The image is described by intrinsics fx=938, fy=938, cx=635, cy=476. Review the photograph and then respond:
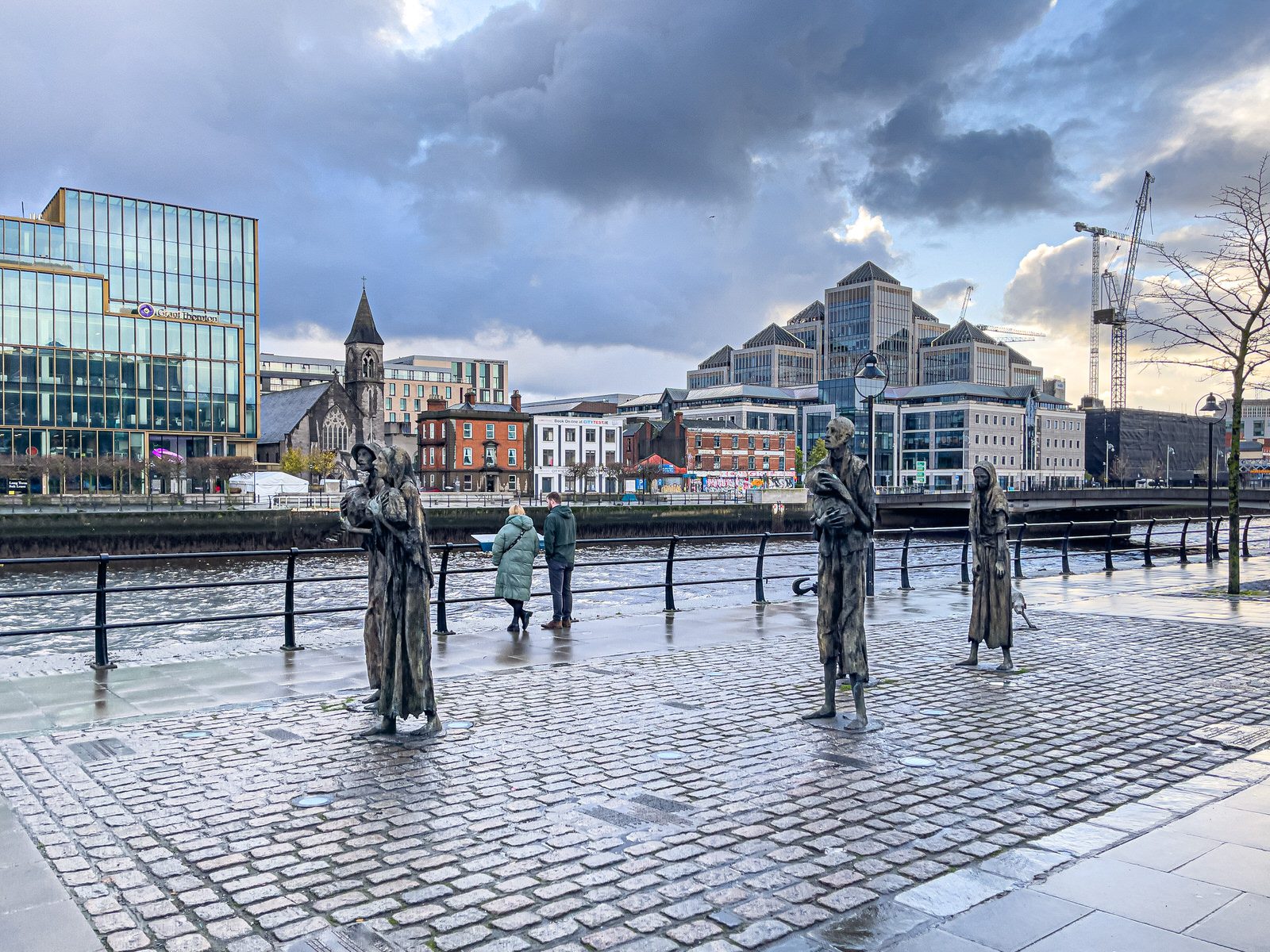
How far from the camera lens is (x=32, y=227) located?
7831 centimetres

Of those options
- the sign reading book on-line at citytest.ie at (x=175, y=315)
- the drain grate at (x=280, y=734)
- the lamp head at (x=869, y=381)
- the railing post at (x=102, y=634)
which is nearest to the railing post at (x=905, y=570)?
the lamp head at (x=869, y=381)

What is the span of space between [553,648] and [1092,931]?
7811 mm

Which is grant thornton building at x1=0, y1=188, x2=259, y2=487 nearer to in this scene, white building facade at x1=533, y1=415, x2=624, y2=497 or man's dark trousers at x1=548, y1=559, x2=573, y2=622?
white building facade at x1=533, y1=415, x2=624, y2=497

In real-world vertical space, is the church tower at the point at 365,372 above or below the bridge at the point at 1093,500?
above

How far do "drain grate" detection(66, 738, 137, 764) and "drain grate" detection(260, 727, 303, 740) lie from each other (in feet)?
2.92

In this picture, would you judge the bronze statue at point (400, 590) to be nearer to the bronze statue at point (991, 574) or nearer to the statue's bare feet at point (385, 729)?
the statue's bare feet at point (385, 729)

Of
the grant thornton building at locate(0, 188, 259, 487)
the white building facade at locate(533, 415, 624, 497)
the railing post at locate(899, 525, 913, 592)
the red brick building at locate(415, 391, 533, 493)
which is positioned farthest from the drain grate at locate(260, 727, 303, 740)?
the white building facade at locate(533, 415, 624, 497)

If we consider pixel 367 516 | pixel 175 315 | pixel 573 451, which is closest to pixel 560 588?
pixel 367 516

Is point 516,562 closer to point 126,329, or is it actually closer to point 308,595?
point 308,595

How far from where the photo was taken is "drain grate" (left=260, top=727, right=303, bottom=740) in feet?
22.7

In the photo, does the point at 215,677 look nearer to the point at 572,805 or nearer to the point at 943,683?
the point at 572,805

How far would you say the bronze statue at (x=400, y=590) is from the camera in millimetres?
6719

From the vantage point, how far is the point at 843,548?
717 centimetres

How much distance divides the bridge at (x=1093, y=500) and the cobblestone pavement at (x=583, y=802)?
148 feet
